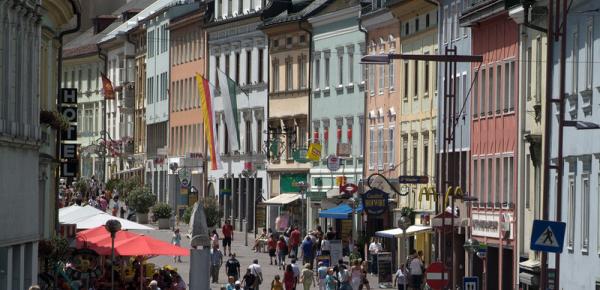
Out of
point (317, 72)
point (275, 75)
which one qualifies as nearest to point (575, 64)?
point (317, 72)

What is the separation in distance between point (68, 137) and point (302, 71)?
44647mm

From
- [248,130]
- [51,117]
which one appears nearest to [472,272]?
[51,117]

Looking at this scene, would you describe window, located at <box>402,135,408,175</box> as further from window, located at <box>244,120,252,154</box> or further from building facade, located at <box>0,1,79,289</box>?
building facade, located at <box>0,1,79,289</box>

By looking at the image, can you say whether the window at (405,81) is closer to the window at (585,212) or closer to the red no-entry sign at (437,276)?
the red no-entry sign at (437,276)

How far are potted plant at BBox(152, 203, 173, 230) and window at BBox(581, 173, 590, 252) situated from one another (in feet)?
183

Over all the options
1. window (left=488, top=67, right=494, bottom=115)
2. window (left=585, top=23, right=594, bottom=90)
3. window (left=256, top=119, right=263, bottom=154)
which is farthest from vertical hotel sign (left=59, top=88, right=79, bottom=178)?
window (left=256, top=119, right=263, bottom=154)

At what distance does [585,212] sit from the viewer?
48.0 meters

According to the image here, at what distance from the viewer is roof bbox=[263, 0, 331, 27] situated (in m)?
95.9

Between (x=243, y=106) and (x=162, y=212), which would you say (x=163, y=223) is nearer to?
(x=162, y=212)

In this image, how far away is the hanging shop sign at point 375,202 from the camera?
218 ft

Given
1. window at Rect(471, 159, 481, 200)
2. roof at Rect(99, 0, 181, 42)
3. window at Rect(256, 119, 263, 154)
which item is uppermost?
roof at Rect(99, 0, 181, 42)

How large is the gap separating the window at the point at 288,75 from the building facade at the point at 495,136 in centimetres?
3375

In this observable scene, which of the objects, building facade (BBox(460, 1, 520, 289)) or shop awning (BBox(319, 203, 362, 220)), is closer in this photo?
building facade (BBox(460, 1, 520, 289))

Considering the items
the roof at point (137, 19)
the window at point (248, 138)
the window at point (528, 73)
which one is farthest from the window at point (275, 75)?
the window at point (528, 73)
